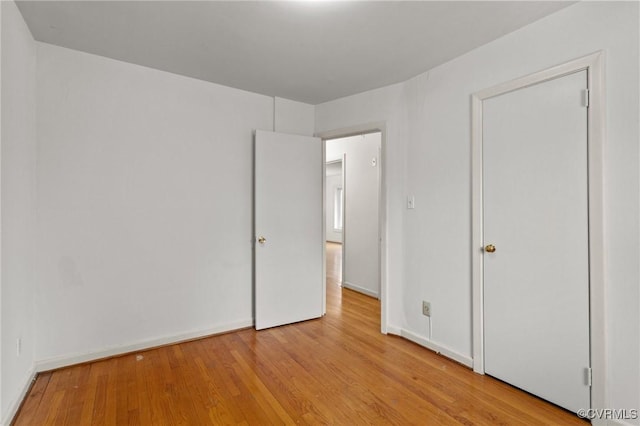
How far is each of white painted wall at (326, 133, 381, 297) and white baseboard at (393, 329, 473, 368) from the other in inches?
52.3

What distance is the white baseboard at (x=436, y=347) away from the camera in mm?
2424

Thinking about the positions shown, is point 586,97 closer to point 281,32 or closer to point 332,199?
point 281,32

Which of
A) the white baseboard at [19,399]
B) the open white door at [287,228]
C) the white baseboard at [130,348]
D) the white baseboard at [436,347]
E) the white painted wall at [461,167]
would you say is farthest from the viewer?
the open white door at [287,228]

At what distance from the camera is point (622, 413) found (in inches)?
64.9

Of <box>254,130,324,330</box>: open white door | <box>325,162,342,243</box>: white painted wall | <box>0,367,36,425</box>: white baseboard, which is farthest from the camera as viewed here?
<box>325,162,342,243</box>: white painted wall

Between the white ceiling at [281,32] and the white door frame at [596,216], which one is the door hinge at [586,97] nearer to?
the white door frame at [596,216]

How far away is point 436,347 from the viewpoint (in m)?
2.64

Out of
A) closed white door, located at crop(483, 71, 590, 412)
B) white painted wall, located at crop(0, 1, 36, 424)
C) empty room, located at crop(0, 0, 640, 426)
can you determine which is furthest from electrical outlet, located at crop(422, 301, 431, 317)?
white painted wall, located at crop(0, 1, 36, 424)

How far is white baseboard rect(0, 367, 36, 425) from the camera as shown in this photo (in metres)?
1.74

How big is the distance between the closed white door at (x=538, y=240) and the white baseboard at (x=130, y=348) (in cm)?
230

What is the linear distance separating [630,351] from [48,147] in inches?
154

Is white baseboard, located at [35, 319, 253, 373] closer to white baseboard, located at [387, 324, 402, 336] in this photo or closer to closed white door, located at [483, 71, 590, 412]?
white baseboard, located at [387, 324, 402, 336]

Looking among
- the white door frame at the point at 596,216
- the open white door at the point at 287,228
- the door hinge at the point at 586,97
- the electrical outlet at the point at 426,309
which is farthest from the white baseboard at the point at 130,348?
the door hinge at the point at 586,97

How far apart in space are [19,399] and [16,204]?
3.97ft
